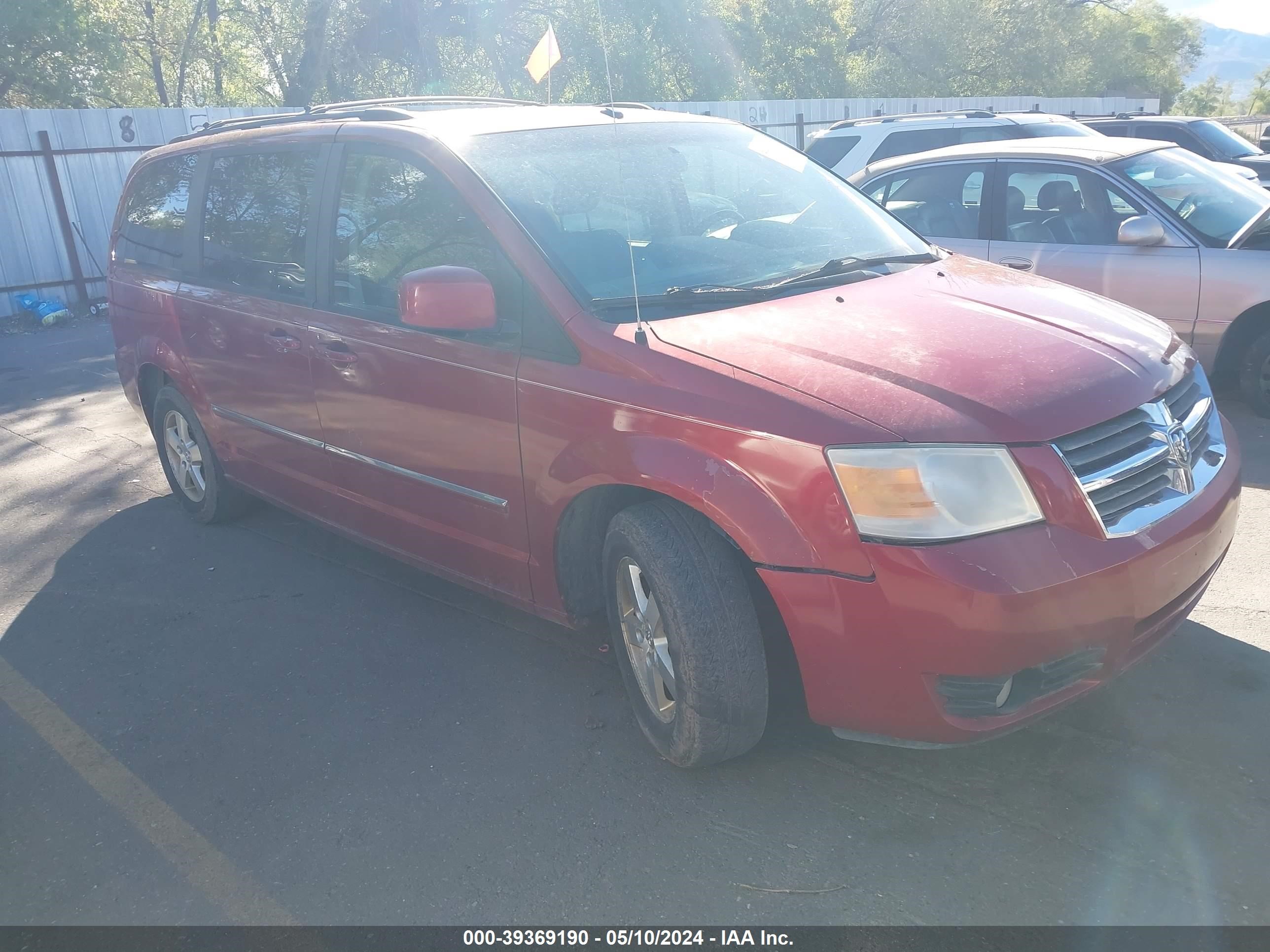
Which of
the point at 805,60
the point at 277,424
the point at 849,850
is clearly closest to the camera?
the point at 849,850

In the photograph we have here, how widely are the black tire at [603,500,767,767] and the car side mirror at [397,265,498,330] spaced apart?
771mm

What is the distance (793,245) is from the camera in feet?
12.2

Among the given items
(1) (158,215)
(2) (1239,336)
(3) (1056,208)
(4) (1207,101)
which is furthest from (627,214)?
(4) (1207,101)

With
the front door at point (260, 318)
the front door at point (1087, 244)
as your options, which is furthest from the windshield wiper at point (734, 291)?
the front door at point (1087, 244)

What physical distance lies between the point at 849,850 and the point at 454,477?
5.79ft

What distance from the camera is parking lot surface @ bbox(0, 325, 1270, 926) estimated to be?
259cm

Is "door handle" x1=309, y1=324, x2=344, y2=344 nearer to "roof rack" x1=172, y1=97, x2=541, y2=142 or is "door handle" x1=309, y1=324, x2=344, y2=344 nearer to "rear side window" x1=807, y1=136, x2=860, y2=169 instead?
"roof rack" x1=172, y1=97, x2=541, y2=142

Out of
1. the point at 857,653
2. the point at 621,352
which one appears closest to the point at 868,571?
the point at 857,653

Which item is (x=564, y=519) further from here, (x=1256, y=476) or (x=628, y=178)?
(x=1256, y=476)

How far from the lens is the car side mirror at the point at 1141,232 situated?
230 inches

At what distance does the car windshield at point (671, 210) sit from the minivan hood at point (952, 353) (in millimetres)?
285

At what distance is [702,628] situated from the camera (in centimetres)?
281
